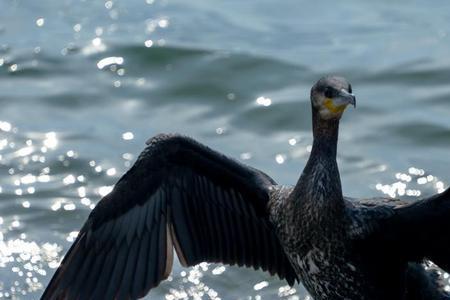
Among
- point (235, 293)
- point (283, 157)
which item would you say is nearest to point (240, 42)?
point (283, 157)

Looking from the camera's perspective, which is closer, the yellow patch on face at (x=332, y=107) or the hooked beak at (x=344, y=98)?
the hooked beak at (x=344, y=98)

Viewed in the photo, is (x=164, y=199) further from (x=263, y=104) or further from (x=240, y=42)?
(x=240, y=42)

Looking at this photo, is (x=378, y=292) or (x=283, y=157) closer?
(x=378, y=292)

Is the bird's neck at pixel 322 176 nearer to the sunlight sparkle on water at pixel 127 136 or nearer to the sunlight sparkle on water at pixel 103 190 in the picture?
the sunlight sparkle on water at pixel 103 190

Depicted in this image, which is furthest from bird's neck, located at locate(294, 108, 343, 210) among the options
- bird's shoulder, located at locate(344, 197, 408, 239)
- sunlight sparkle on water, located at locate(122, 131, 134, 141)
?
sunlight sparkle on water, located at locate(122, 131, 134, 141)

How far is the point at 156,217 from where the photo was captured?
26.2 ft

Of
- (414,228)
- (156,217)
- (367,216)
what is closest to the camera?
(414,228)

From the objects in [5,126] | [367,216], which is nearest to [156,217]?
[367,216]

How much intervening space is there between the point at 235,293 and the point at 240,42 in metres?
4.84

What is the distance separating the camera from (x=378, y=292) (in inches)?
297

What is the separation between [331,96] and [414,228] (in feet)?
2.73

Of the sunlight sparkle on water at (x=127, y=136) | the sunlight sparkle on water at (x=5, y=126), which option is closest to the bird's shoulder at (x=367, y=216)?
the sunlight sparkle on water at (x=127, y=136)

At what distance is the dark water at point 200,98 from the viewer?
1030 centimetres

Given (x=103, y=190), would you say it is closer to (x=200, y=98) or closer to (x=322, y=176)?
(x=200, y=98)
